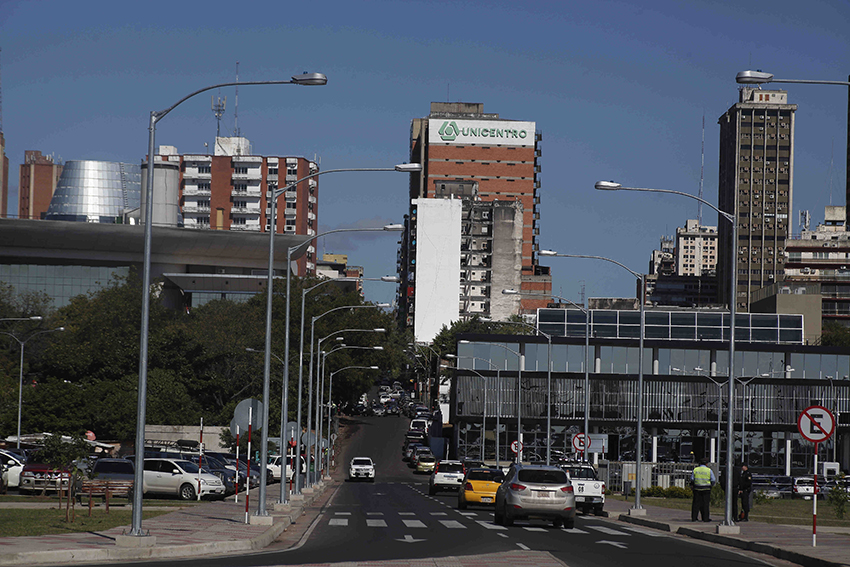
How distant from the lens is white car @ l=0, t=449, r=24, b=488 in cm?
3967

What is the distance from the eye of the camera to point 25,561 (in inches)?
617

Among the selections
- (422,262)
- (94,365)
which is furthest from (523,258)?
(94,365)

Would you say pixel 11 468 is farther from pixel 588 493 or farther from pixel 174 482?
pixel 588 493

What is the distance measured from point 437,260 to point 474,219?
830 cm

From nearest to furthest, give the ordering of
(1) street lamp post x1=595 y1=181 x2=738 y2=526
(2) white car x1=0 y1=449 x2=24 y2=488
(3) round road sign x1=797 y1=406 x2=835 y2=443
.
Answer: (3) round road sign x1=797 y1=406 x2=835 y2=443 < (1) street lamp post x1=595 y1=181 x2=738 y2=526 < (2) white car x1=0 y1=449 x2=24 y2=488

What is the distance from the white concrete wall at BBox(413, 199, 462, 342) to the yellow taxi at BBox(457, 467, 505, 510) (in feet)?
346

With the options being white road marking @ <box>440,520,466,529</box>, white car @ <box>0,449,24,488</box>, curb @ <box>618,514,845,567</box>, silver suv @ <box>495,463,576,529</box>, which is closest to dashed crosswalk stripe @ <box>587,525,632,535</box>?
silver suv @ <box>495,463,576,529</box>

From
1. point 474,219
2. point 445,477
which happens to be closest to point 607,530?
point 445,477

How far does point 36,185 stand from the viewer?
187m

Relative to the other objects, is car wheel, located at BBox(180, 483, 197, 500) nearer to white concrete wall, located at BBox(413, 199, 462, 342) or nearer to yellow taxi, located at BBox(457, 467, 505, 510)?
yellow taxi, located at BBox(457, 467, 505, 510)

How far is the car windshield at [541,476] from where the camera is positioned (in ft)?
90.9

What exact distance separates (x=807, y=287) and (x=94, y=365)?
90464 millimetres

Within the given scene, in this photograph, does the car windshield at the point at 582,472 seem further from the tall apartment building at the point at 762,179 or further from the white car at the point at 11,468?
the tall apartment building at the point at 762,179

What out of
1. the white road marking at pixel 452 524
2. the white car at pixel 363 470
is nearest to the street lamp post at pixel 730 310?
the white road marking at pixel 452 524
